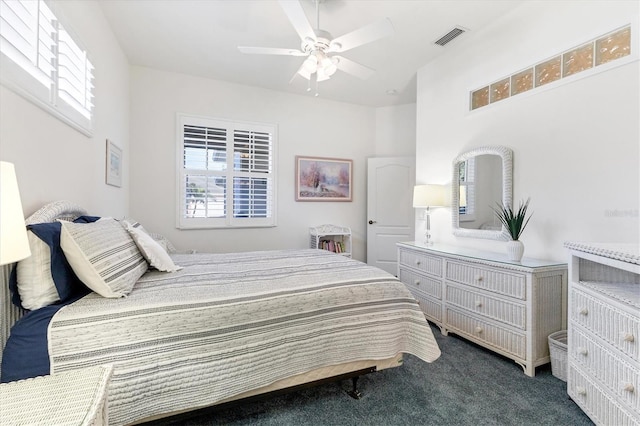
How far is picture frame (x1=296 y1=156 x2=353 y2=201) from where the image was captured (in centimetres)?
434

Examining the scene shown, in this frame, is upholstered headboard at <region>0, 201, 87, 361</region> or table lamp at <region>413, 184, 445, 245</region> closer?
upholstered headboard at <region>0, 201, 87, 361</region>

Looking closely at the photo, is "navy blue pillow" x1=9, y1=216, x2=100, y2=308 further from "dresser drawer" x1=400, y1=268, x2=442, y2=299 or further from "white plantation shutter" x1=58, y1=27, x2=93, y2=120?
"dresser drawer" x1=400, y1=268, x2=442, y2=299

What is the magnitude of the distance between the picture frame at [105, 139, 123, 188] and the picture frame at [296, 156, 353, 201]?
2.18 meters

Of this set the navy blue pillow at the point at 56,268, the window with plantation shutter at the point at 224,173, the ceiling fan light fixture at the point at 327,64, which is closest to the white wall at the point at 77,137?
the navy blue pillow at the point at 56,268

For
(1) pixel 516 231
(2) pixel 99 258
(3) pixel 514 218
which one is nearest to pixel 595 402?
(1) pixel 516 231

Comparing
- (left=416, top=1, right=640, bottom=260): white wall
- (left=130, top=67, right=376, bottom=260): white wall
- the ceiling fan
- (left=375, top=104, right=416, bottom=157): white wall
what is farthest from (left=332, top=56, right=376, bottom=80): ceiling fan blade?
(left=375, top=104, right=416, bottom=157): white wall

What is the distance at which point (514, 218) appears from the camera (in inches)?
89.0

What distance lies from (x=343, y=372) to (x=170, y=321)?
99 centimetres

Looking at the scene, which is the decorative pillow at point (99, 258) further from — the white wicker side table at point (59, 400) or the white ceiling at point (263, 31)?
the white ceiling at point (263, 31)

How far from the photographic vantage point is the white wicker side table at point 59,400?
0.72 m

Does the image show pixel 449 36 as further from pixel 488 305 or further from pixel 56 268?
pixel 56 268

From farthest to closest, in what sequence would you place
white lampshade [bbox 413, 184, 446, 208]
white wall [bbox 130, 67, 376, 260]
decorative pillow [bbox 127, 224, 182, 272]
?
white wall [bbox 130, 67, 376, 260] → white lampshade [bbox 413, 184, 446, 208] → decorative pillow [bbox 127, 224, 182, 272]

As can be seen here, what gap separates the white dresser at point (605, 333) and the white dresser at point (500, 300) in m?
0.27

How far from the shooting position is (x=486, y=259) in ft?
7.39
